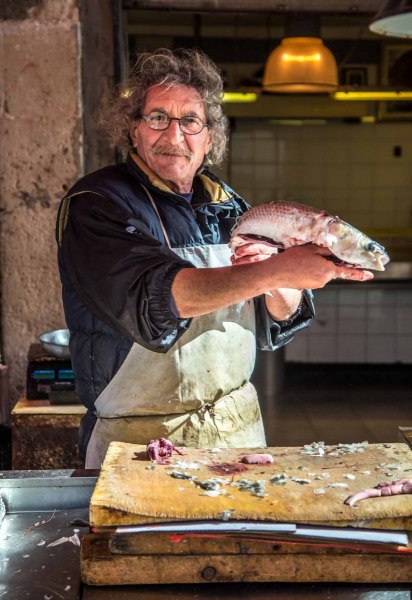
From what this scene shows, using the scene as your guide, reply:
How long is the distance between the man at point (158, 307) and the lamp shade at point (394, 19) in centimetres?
60

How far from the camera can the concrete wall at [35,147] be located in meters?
4.89

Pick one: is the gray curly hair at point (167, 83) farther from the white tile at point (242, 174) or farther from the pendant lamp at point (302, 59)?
the white tile at point (242, 174)

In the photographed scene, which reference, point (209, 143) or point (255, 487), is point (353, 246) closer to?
point (255, 487)

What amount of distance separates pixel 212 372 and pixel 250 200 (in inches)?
310

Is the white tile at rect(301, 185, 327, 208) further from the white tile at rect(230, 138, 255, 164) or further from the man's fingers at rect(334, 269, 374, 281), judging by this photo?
the man's fingers at rect(334, 269, 374, 281)

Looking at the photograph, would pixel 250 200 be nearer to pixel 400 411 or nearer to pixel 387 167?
pixel 387 167

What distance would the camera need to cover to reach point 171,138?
2945 mm

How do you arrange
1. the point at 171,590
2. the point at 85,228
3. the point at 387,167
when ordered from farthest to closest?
the point at 387,167, the point at 85,228, the point at 171,590

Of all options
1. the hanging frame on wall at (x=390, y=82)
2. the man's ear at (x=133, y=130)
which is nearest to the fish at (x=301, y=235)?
the man's ear at (x=133, y=130)

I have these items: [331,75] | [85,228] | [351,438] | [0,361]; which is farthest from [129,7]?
[351,438]

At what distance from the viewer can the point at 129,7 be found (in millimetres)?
5527

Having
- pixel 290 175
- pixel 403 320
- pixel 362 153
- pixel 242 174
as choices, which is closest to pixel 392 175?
pixel 362 153

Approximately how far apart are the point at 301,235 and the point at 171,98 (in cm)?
86

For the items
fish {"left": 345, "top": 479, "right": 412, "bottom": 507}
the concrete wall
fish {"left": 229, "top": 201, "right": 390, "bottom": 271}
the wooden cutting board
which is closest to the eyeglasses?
fish {"left": 229, "top": 201, "right": 390, "bottom": 271}
